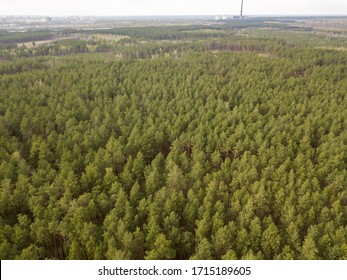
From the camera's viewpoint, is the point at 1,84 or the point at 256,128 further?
the point at 1,84

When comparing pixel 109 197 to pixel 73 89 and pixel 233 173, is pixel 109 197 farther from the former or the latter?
pixel 73 89

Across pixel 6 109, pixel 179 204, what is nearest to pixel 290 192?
pixel 179 204

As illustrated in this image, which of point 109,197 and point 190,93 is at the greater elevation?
point 190,93

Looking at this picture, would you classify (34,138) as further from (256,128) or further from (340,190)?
(340,190)

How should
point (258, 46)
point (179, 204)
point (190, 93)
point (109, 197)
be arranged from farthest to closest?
1. point (258, 46)
2. point (190, 93)
3. point (109, 197)
4. point (179, 204)

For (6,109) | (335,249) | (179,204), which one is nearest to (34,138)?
(6,109)

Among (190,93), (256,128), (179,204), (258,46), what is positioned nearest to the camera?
(179,204)
